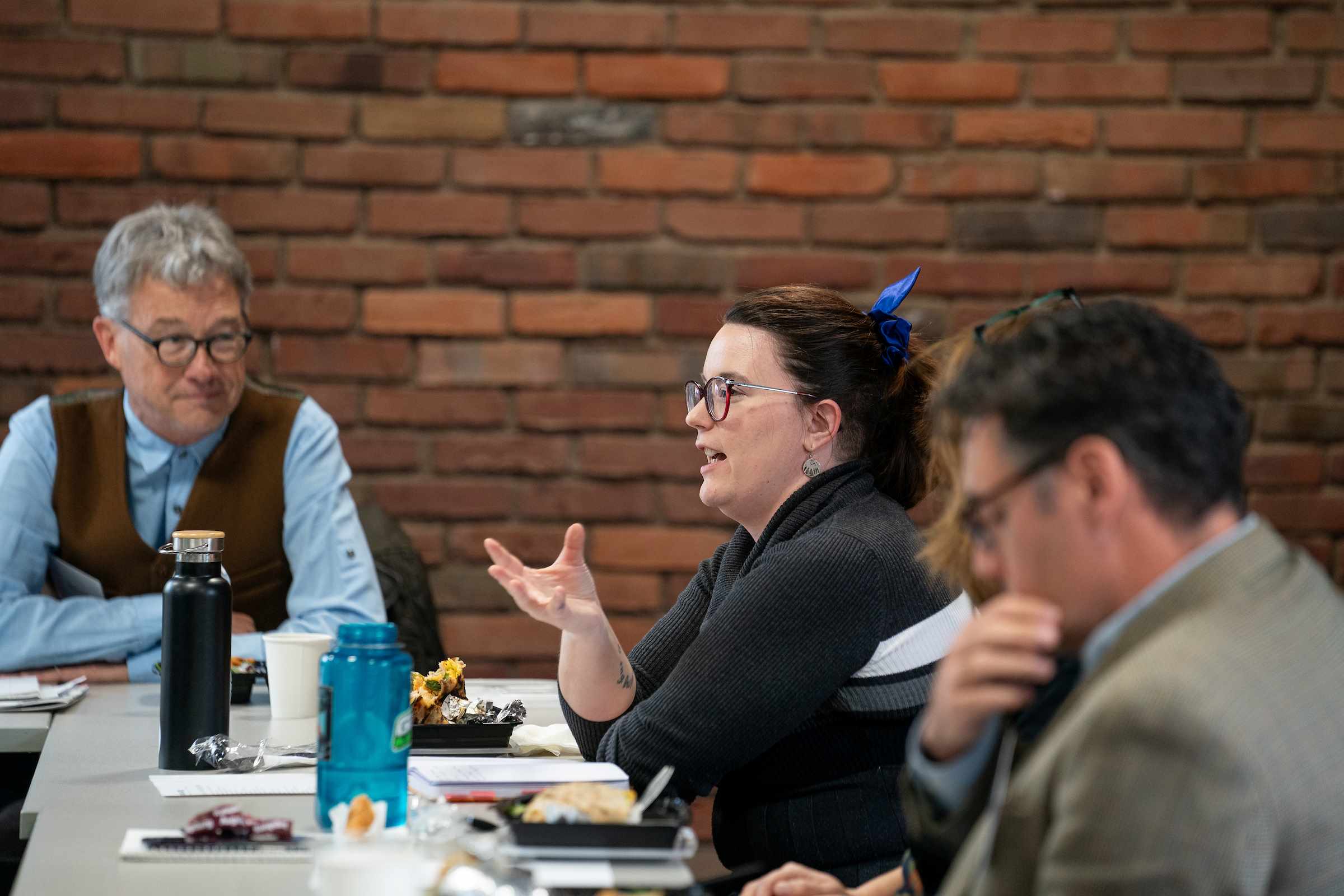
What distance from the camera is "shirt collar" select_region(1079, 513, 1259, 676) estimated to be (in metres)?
0.84

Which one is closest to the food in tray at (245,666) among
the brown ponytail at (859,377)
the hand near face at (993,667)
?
the brown ponytail at (859,377)

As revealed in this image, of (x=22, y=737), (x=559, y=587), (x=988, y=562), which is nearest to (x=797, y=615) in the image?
(x=559, y=587)

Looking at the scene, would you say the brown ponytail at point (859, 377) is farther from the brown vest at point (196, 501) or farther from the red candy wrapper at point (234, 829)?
the brown vest at point (196, 501)

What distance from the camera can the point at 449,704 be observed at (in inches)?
64.9

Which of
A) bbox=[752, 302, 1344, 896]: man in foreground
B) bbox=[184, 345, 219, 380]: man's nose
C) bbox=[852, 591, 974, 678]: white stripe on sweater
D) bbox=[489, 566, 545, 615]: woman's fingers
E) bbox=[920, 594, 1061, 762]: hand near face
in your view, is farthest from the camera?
bbox=[184, 345, 219, 380]: man's nose

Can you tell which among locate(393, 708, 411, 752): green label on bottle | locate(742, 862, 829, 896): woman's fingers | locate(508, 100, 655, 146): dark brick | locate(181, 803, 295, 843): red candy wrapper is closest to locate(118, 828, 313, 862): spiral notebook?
locate(181, 803, 295, 843): red candy wrapper

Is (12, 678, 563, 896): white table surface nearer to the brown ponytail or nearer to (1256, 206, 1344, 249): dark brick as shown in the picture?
the brown ponytail

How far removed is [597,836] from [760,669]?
0.45m

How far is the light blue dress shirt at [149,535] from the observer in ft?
7.23

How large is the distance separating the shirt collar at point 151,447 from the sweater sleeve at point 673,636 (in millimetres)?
1111

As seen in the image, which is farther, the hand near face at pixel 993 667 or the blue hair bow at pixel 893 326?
the blue hair bow at pixel 893 326

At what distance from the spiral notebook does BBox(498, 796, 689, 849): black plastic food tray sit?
9.2 inches

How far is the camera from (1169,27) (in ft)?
10.2

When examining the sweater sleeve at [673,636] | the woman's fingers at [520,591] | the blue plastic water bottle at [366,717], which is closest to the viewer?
the blue plastic water bottle at [366,717]
